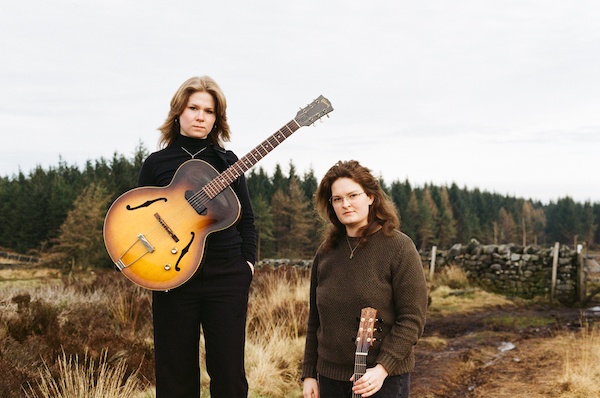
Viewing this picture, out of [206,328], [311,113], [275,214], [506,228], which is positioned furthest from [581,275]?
[506,228]

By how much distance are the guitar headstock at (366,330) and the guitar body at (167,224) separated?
3.01 feet

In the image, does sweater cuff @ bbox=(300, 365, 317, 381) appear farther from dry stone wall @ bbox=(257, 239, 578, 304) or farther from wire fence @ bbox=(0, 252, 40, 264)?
wire fence @ bbox=(0, 252, 40, 264)

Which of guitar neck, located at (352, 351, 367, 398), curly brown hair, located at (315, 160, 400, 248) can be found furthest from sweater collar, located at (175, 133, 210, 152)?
guitar neck, located at (352, 351, 367, 398)

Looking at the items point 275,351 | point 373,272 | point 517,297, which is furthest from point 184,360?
point 517,297

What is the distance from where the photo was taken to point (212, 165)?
3191mm

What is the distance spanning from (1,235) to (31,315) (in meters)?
48.6

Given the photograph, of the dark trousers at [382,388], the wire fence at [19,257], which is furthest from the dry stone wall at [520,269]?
the wire fence at [19,257]

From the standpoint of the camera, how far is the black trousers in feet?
9.94

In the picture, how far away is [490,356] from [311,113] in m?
5.94

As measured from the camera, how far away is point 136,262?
9.88 feet

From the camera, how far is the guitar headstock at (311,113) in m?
3.19

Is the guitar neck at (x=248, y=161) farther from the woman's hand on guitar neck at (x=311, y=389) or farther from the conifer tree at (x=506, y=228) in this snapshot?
the conifer tree at (x=506, y=228)

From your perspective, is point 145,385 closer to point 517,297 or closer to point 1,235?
point 517,297

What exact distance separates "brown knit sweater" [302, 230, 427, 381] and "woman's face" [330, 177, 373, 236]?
0.37ft
